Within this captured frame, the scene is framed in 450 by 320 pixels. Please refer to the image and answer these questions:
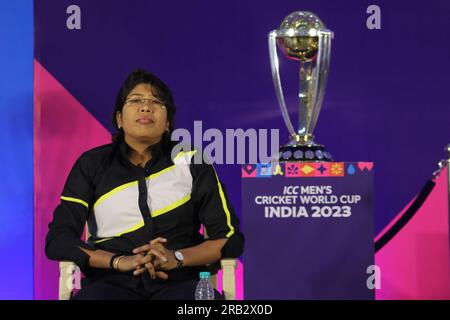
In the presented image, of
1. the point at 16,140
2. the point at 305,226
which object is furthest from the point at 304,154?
the point at 16,140

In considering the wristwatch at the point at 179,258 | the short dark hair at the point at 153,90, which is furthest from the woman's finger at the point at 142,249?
the short dark hair at the point at 153,90

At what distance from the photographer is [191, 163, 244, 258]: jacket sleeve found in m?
2.62

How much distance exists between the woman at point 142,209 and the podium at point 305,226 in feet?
0.73

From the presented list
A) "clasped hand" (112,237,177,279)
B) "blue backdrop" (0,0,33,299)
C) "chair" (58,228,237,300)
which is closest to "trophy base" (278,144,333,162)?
"chair" (58,228,237,300)

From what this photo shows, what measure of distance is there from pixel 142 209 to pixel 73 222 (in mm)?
236

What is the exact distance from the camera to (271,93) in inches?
140

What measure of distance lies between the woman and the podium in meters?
0.22

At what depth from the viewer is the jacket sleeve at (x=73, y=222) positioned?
2.53 m

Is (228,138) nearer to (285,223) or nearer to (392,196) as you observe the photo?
(392,196)

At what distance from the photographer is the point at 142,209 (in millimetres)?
2625
